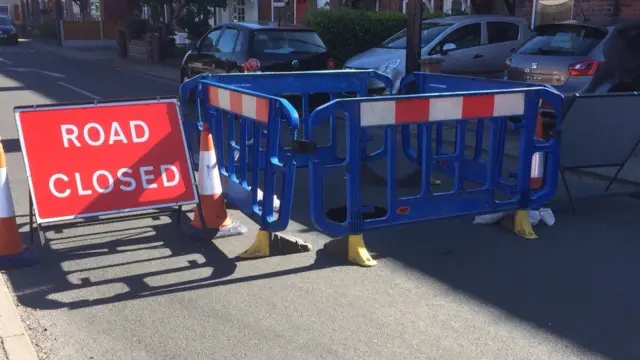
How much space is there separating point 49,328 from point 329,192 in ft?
12.4

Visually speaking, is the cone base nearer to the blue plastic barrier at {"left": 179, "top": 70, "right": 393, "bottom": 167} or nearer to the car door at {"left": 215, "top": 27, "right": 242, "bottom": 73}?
the blue plastic barrier at {"left": 179, "top": 70, "right": 393, "bottom": 167}

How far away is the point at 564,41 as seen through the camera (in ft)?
33.9

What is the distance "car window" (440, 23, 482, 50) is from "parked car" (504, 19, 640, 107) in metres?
2.68

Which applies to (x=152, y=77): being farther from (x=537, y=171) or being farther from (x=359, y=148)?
(x=359, y=148)

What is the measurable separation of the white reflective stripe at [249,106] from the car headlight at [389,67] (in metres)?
6.87

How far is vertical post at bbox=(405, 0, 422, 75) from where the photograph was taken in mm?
9875

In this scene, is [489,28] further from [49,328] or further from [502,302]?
[49,328]

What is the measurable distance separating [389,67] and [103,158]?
7510 millimetres

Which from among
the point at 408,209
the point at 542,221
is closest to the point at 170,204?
the point at 408,209

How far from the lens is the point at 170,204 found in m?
5.58

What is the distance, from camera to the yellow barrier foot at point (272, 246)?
212 inches

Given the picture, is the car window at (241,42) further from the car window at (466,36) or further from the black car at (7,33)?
the black car at (7,33)

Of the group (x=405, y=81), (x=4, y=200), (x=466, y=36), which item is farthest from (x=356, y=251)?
(x=466, y=36)

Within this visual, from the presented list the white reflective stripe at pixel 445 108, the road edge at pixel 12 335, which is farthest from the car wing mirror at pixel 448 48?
the road edge at pixel 12 335
